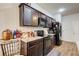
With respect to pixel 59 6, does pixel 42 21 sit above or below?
below

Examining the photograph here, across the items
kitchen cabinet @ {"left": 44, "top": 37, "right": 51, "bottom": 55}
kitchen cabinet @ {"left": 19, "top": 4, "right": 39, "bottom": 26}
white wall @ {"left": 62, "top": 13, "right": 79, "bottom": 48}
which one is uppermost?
kitchen cabinet @ {"left": 19, "top": 4, "right": 39, "bottom": 26}

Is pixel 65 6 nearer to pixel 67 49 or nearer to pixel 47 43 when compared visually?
pixel 67 49

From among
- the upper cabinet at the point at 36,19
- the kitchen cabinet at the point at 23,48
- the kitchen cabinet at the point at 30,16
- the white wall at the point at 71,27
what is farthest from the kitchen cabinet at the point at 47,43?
the kitchen cabinet at the point at 23,48

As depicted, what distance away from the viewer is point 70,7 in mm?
1330

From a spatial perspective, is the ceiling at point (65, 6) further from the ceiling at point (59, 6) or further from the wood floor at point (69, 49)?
the wood floor at point (69, 49)

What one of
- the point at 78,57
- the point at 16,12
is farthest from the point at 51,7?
the point at 78,57

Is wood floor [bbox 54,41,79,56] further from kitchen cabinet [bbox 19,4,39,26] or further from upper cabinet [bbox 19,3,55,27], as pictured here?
kitchen cabinet [bbox 19,4,39,26]

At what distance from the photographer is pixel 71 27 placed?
1.48 m

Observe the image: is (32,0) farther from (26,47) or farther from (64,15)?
(26,47)

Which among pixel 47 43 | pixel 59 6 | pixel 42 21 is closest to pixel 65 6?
pixel 59 6

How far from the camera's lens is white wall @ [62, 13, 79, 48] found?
1.40 metres

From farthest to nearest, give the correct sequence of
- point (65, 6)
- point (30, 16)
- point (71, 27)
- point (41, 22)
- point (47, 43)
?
1. point (47, 43)
2. point (41, 22)
3. point (30, 16)
4. point (71, 27)
5. point (65, 6)

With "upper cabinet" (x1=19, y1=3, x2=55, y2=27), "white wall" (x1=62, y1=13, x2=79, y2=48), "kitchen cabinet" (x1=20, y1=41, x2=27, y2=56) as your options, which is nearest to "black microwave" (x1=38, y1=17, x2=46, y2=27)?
"upper cabinet" (x1=19, y1=3, x2=55, y2=27)

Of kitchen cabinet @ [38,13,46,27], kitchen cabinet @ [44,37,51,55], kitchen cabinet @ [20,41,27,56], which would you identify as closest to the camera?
kitchen cabinet @ [20,41,27,56]
